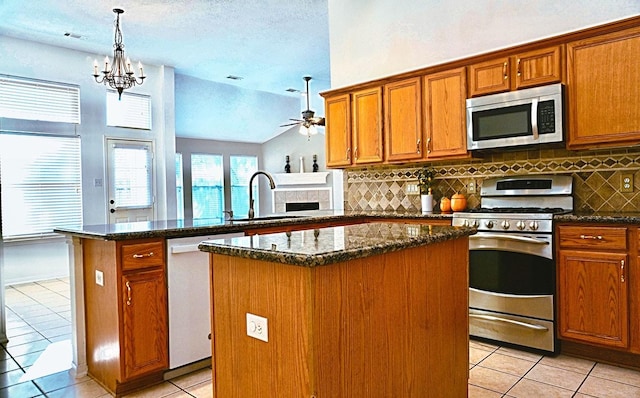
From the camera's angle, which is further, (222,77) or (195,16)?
(222,77)

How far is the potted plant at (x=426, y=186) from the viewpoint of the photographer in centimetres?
411

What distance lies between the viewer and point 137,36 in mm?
5531

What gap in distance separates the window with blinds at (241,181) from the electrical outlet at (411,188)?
6241 millimetres

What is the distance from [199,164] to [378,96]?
6199 mm

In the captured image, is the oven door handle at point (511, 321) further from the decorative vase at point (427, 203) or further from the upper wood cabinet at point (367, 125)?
the upper wood cabinet at point (367, 125)

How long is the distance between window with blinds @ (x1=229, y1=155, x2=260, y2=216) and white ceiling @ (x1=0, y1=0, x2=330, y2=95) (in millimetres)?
3388

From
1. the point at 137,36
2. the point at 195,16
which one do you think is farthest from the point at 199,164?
the point at 195,16

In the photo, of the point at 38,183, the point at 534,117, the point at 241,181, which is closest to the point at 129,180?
the point at 38,183

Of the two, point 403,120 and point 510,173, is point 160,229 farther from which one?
point 510,173

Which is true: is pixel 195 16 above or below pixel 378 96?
above

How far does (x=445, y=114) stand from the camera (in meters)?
3.82

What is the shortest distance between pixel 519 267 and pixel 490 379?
2.70ft

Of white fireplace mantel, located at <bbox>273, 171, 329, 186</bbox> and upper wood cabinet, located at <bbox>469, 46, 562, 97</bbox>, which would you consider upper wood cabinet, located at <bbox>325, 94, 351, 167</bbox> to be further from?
white fireplace mantel, located at <bbox>273, 171, 329, 186</bbox>

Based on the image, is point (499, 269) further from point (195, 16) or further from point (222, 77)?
point (222, 77)
